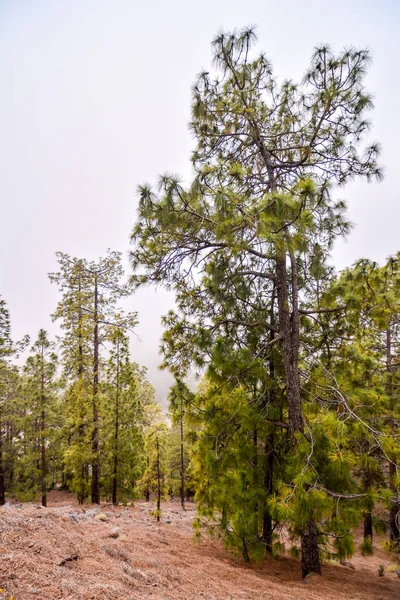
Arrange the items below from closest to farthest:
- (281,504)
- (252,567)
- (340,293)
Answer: (281,504)
(252,567)
(340,293)

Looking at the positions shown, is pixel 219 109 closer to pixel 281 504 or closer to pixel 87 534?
pixel 281 504

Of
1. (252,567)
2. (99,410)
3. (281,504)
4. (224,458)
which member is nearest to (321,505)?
(281,504)

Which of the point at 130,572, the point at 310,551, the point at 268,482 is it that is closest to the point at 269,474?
the point at 268,482

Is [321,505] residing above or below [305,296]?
below

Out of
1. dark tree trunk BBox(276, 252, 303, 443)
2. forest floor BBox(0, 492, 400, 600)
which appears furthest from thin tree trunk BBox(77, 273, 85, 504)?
dark tree trunk BBox(276, 252, 303, 443)

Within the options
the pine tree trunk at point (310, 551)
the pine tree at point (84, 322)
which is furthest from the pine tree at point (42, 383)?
the pine tree trunk at point (310, 551)

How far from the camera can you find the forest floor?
3174 millimetres

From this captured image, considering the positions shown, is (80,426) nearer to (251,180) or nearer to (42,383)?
(42,383)

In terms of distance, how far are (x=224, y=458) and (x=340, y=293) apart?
4044mm

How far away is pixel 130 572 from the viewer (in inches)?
161

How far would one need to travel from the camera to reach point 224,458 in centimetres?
605

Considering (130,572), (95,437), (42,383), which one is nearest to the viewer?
(130,572)

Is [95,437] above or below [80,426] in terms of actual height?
below

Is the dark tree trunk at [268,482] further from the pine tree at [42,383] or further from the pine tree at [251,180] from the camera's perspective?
A: the pine tree at [42,383]
